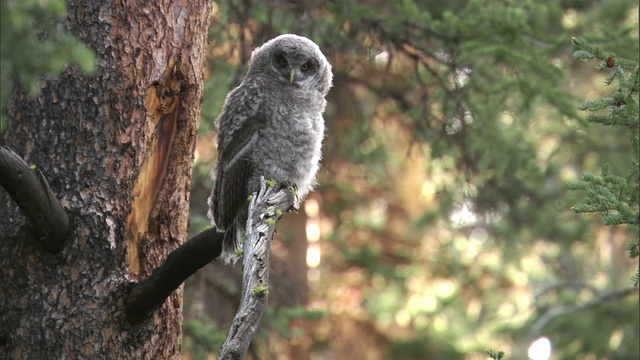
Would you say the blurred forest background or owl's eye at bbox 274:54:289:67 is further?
the blurred forest background

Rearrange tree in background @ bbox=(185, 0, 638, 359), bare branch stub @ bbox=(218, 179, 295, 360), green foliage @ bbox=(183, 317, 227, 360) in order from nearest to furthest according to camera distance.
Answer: bare branch stub @ bbox=(218, 179, 295, 360) → green foliage @ bbox=(183, 317, 227, 360) → tree in background @ bbox=(185, 0, 638, 359)

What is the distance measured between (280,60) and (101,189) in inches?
56.0

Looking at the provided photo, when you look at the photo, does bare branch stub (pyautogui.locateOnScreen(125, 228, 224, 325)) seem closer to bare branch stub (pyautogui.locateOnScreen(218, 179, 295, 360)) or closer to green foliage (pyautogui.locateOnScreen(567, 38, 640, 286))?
bare branch stub (pyautogui.locateOnScreen(218, 179, 295, 360))

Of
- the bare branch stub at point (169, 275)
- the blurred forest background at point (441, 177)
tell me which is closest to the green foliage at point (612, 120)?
the blurred forest background at point (441, 177)

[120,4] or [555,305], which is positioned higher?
[555,305]

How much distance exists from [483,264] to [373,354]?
2271mm

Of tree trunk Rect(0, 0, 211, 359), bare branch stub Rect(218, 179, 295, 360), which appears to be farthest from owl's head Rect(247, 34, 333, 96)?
bare branch stub Rect(218, 179, 295, 360)

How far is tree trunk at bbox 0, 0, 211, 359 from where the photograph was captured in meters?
3.10

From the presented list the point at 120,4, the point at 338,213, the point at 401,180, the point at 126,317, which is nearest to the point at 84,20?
the point at 120,4

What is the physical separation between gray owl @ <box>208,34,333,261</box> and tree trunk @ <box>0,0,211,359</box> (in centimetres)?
48

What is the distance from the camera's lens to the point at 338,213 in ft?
35.6

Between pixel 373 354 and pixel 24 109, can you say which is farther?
pixel 373 354

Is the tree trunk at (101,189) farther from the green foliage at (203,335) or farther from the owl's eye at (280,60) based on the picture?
the green foliage at (203,335)

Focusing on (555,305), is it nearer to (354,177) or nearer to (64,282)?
(354,177)
